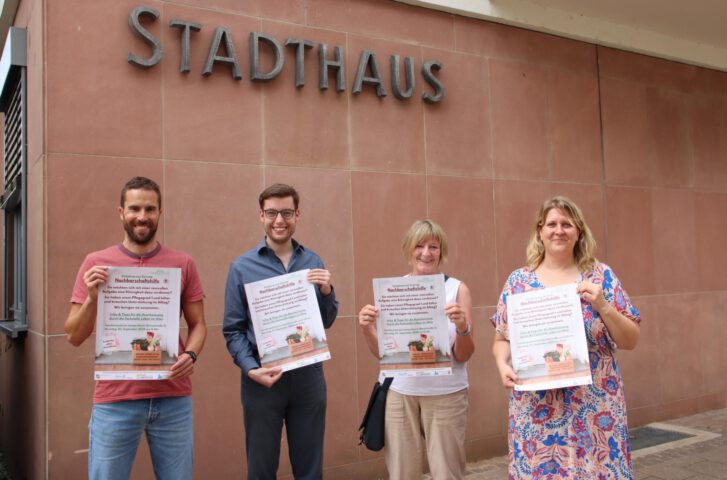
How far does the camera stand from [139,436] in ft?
10.1

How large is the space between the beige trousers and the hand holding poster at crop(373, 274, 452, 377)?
0.65ft

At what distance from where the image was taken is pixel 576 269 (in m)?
3.03

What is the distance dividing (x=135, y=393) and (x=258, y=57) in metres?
2.95

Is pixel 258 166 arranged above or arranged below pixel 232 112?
below

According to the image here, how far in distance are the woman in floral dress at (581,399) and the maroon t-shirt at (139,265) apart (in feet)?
5.16

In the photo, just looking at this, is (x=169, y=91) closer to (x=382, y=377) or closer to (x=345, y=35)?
(x=345, y=35)

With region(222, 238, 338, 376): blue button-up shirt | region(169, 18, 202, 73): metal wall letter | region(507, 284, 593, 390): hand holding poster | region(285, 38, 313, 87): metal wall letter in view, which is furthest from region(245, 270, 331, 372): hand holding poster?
region(285, 38, 313, 87): metal wall letter

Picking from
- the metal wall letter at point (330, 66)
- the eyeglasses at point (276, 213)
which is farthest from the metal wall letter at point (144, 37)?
the eyeglasses at point (276, 213)

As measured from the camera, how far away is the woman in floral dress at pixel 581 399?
2.83 meters

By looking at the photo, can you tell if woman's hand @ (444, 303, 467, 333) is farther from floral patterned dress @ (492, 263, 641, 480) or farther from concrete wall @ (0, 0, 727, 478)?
concrete wall @ (0, 0, 727, 478)

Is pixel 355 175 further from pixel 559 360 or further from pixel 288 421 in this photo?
pixel 559 360

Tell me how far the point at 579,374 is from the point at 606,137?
4.74 meters

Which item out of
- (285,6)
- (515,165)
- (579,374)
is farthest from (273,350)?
(515,165)

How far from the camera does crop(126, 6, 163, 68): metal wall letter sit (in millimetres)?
4551
